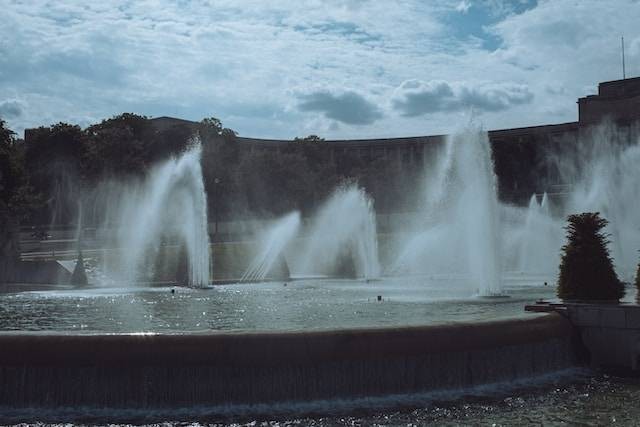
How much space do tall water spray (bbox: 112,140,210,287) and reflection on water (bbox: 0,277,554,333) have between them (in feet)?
18.1

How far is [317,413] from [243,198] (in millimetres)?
64280

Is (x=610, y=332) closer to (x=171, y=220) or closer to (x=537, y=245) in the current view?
(x=537, y=245)

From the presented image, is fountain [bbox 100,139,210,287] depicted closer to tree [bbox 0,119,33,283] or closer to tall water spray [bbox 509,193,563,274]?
tree [bbox 0,119,33,283]

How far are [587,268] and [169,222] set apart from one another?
39.3 metres

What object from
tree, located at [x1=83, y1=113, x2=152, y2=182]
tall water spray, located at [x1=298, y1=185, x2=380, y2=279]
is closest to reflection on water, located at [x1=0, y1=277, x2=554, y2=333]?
tall water spray, located at [x1=298, y1=185, x2=380, y2=279]

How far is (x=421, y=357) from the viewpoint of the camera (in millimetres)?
9891

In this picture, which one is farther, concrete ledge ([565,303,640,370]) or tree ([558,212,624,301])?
tree ([558,212,624,301])

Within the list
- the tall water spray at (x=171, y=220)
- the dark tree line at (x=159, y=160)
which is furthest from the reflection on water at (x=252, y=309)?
the dark tree line at (x=159, y=160)

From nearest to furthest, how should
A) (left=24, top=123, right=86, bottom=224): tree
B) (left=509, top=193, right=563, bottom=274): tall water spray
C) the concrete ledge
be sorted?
1. the concrete ledge
2. (left=509, top=193, right=563, bottom=274): tall water spray
3. (left=24, top=123, right=86, bottom=224): tree

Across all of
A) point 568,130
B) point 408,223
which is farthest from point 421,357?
point 568,130

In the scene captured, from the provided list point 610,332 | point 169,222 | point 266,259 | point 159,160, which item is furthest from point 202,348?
point 159,160

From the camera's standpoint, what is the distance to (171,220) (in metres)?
50.2

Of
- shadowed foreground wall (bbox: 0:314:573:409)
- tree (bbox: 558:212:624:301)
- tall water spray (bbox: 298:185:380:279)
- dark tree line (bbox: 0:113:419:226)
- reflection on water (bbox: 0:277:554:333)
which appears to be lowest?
shadowed foreground wall (bbox: 0:314:573:409)

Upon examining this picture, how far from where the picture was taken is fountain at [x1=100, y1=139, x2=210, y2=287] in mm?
29589
